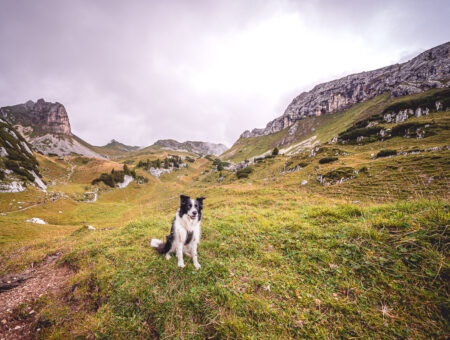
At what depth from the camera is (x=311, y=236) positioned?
16.3 feet

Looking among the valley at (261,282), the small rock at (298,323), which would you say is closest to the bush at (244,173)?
the valley at (261,282)

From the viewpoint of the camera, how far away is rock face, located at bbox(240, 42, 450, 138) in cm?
7857

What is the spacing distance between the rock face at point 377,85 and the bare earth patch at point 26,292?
411 ft

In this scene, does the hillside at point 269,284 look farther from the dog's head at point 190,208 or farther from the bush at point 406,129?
the bush at point 406,129

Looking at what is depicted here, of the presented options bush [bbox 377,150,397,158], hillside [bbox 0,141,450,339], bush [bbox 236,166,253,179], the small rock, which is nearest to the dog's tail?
hillside [bbox 0,141,450,339]

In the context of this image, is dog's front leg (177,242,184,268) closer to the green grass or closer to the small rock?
the green grass

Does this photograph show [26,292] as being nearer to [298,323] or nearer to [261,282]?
[261,282]

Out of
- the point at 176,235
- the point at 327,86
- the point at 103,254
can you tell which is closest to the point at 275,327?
the point at 176,235

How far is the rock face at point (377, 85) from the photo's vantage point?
78569 mm

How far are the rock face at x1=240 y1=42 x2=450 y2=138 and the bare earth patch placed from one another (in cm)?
12540

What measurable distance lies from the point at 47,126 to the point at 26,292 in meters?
278

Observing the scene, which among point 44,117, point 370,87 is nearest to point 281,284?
point 370,87

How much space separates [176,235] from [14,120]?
303 m

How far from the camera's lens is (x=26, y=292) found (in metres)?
4.93
